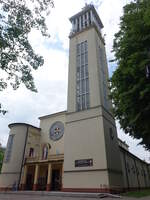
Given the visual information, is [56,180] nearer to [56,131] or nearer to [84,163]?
[56,131]

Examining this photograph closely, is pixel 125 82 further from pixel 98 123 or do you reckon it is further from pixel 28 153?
pixel 28 153

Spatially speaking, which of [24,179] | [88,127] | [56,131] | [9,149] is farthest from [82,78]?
[24,179]

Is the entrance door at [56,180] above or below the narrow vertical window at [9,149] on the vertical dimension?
below

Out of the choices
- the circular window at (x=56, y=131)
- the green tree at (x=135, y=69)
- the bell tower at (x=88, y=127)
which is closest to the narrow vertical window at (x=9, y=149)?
the circular window at (x=56, y=131)

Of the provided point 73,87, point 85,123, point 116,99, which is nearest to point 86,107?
point 85,123

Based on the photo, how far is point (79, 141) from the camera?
1852cm

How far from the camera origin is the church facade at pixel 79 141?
16.8 metres

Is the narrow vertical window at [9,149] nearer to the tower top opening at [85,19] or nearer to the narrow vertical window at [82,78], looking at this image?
the narrow vertical window at [82,78]

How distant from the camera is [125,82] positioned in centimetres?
1023

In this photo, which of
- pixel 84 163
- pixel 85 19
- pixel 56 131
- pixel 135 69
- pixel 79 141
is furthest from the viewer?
pixel 85 19

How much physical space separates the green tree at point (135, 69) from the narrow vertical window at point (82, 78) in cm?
941

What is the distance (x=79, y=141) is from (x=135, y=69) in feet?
38.5

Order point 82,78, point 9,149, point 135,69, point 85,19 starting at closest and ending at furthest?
1. point 135,69
2. point 82,78
3. point 9,149
4. point 85,19

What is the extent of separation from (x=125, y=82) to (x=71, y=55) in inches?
642
